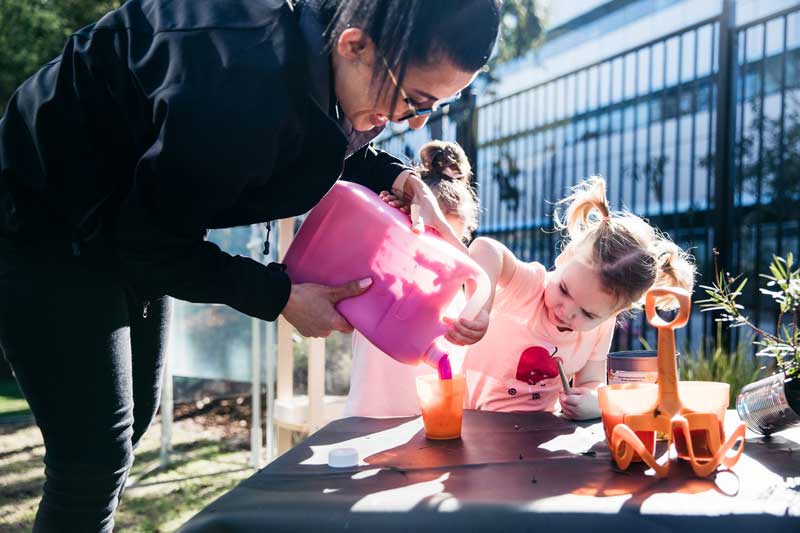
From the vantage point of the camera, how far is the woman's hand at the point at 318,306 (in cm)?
94

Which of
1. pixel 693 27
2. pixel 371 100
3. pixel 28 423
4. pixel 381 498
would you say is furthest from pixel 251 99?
pixel 28 423

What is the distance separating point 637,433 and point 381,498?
36cm

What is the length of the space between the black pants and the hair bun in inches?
43.6

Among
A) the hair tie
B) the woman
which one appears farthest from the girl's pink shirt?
the woman

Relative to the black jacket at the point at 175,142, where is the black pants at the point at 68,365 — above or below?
below

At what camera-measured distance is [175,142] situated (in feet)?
2.40

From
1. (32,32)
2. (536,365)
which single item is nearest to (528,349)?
(536,365)

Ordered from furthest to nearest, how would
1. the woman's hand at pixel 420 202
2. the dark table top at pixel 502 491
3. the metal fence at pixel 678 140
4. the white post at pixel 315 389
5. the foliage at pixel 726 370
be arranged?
1. the metal fence at pixel 678 140
2. the foliage at pixel 726 370
3. the white post at pixel 315 389
4. the woman's hand at pixel 420 202
5. the dark table top at pixel 502 491

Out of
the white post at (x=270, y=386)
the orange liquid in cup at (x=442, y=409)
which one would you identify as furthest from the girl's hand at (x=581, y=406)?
the white post at (x=270, y=386)

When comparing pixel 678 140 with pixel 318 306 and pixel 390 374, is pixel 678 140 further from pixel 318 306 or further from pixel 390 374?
pixel 318 306

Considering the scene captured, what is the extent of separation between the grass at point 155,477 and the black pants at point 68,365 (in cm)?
134

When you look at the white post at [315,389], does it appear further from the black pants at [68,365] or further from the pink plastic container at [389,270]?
the black pants at [68,365]

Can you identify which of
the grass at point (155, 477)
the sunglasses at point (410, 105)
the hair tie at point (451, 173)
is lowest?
the grass at point (155, 477)

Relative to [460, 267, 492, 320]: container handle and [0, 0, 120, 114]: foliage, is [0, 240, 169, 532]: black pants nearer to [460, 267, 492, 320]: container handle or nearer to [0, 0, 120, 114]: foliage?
[460, 267, 492, 320]: container handle
